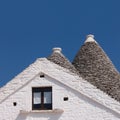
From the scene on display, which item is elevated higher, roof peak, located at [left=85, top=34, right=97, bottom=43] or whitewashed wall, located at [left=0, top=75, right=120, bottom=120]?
roof peak, located at [left=85, top=34, right=97, bottom=43]

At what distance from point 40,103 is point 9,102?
4.80ft

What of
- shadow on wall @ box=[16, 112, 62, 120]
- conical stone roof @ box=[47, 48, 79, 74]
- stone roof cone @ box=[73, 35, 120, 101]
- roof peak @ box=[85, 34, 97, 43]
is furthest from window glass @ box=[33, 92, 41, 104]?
roof peak @ box=[85, 34, 97, 43]

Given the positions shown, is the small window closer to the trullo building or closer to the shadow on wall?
the trullo building

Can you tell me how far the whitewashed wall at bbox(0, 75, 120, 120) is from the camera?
90.2 feet

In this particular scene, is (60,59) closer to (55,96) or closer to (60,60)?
(60,60)

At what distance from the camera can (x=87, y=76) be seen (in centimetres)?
3022

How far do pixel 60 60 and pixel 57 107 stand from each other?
3.60 meters

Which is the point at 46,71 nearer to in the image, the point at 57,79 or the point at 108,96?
the point at 57,79

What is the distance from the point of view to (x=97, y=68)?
3055 cm

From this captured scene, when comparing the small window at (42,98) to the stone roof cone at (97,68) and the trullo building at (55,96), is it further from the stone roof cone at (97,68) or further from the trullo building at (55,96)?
the stone roof cone at (97,68)

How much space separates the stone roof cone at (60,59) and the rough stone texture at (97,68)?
23.5 inches

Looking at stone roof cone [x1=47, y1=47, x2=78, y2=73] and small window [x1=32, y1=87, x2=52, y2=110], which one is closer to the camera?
small window [x1=32, y1=87, x2=52, y2=110]

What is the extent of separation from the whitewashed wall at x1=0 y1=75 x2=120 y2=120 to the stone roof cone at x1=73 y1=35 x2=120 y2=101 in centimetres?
159

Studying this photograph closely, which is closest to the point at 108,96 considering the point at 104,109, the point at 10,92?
the point at 104,109
